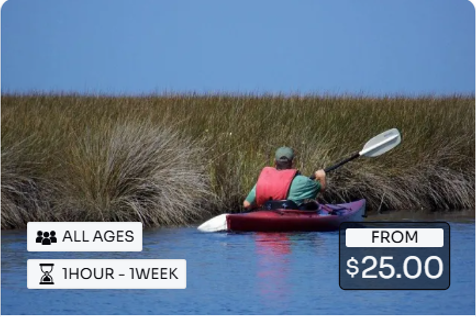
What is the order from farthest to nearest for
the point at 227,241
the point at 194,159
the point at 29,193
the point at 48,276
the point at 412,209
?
the point at 412,209 < the point at 194,159 < the point at 29,193 < the point at 227,241 < the point at 48,276

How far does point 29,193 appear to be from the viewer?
1302cm

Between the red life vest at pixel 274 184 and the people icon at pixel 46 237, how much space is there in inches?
114

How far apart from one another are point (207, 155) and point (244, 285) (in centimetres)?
546

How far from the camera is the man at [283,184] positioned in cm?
1272

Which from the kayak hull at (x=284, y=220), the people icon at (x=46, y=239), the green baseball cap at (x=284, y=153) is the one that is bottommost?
the people icon at (x=46, y=239)

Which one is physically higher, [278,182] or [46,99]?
[46,99]

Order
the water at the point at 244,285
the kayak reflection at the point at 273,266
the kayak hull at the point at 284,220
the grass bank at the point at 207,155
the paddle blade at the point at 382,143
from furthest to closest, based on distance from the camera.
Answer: the paddle blade at the point at 382,143 < the grass bank at the point at 207,155 < the kayak hull at the point at 284,220 < the kayak reflection at the point at 273,266 < the water at the point at 244,285

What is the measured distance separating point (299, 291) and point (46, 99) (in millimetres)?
14054

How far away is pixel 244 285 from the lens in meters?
9.58

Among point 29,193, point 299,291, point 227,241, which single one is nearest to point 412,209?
point 227,241

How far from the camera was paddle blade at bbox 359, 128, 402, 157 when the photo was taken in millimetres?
14320

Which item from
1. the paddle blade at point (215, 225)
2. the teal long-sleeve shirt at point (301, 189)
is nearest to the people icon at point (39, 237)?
the paddle blade at point (215, 225)

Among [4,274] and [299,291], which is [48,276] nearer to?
[4,274]

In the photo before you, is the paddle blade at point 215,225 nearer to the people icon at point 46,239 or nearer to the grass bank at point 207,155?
the grass bank at point 207,155
